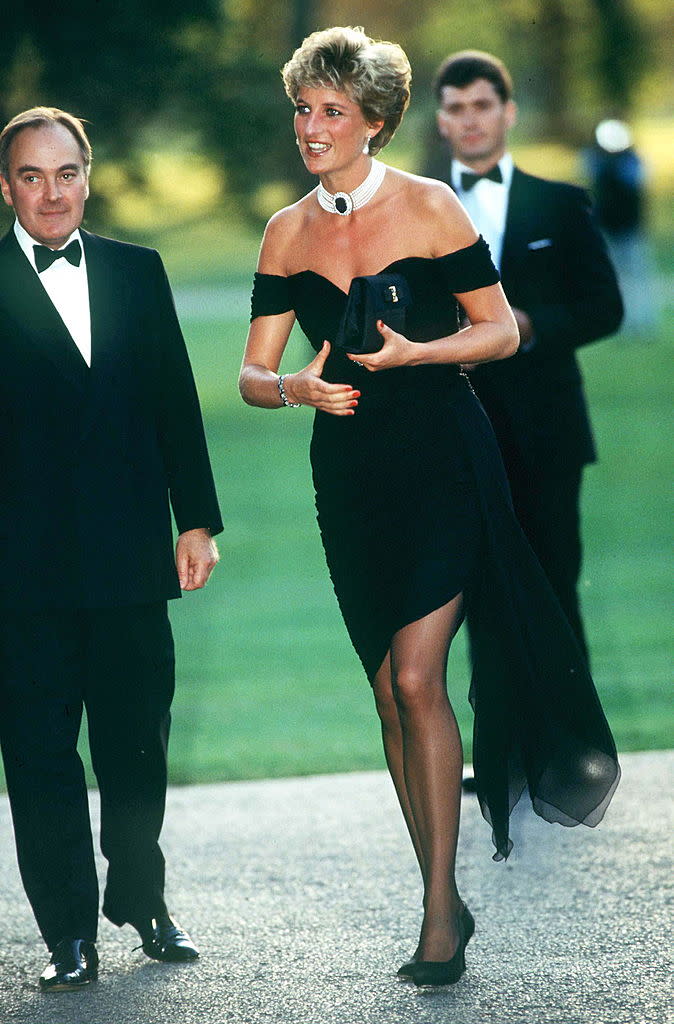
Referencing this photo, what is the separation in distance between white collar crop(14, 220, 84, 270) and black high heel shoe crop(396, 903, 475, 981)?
→ 1.96 m

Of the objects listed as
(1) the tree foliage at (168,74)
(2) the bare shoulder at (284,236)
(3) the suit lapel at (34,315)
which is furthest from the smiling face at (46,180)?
(1) the tree foliage at (168,74)

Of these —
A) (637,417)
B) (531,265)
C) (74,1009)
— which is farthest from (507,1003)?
(637,417)

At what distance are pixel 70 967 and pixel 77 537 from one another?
3.51ft

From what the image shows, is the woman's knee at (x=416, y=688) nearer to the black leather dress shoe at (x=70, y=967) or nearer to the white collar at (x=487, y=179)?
the black leather dress shoe at (x=70, y=967)

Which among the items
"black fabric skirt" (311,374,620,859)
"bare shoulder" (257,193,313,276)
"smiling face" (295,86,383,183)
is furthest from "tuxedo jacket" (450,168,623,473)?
"smiling face" (295,86,383,183)

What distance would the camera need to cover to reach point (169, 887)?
501cm

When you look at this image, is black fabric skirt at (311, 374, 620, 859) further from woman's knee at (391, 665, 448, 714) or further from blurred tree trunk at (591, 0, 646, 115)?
blurred tree trunk at (591, 0, 646, 115)

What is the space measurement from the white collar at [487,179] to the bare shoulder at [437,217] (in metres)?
1.33

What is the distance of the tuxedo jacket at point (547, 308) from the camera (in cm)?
552

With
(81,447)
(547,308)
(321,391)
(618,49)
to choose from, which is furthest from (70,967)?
(618,49)

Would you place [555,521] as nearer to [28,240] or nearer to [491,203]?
[491,203]

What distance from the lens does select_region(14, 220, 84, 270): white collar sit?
427cm

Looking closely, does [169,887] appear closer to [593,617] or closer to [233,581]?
[593,617]

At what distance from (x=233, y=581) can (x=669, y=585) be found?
262 centimetres
